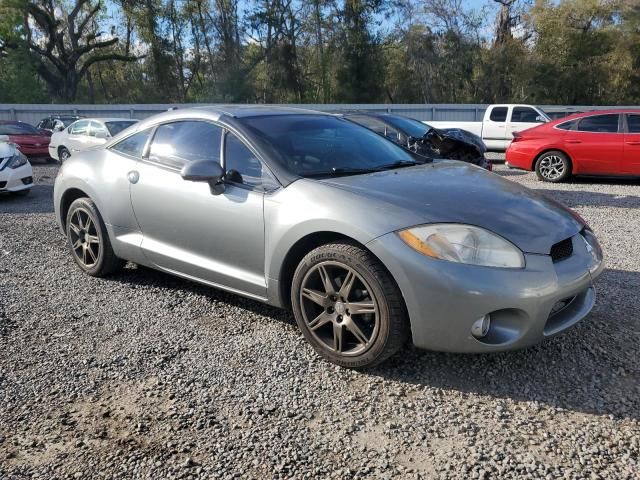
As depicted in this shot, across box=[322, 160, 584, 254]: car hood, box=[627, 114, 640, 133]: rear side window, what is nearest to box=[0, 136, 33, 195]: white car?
box=[322, 160, 584, 254]: car hood

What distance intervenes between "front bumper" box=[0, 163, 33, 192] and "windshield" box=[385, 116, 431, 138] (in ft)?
21.2

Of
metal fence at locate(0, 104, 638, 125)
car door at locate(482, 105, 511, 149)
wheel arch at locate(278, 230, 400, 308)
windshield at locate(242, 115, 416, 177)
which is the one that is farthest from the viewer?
metal fence at locate(0, 104, 638, 125)

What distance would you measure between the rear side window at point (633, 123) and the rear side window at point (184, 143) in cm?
897

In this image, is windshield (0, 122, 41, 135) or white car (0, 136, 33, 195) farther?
Result: windshield (0, 122, 41, 135)

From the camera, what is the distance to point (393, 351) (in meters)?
2.96

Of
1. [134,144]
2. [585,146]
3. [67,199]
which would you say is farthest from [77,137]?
[585,146]

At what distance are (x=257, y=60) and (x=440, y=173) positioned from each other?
39.6m

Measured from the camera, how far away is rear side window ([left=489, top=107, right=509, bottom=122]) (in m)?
16.5

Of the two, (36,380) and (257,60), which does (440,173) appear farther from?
(257,60)

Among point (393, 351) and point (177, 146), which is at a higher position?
point (177, 146)

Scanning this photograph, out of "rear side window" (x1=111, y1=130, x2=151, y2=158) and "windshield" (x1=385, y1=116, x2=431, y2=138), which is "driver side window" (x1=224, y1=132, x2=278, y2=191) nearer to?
"rear side window" (x1=111, y1=130, x2=151, y2=158)

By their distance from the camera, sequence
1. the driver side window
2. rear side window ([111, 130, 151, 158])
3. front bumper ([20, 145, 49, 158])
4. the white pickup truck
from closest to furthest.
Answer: the driver side window, rear side window ([111, 130, 151, 158]), the white pickup truck, front bumper ([20, 145, 49, 158])

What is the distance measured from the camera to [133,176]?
13.9 feet

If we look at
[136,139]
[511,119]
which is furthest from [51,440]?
[511,119]
